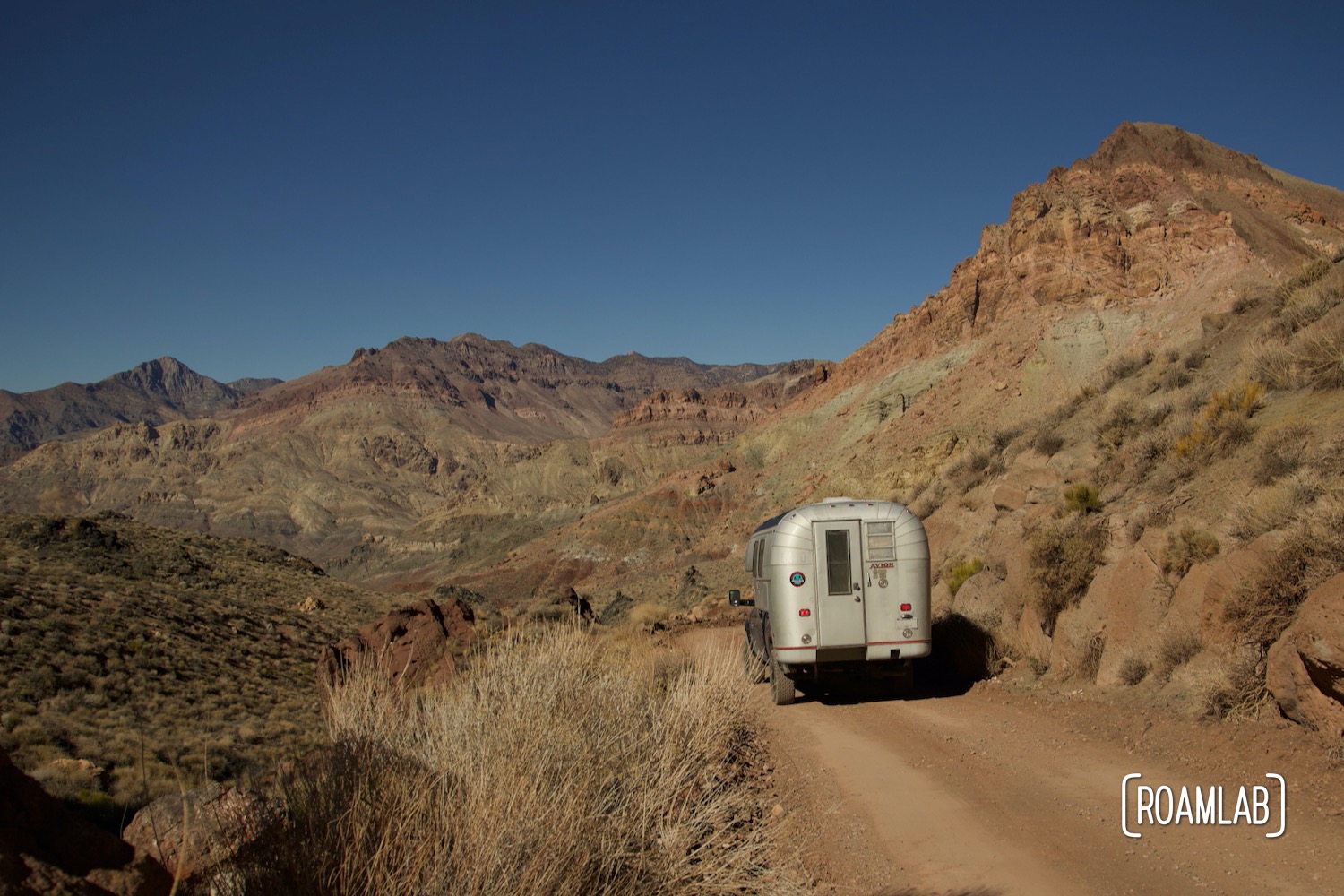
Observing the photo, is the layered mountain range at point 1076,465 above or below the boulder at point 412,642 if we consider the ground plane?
above

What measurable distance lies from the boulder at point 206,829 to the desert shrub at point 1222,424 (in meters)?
10.9

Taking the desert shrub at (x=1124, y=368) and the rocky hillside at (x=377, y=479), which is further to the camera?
the rocky hillside at (x=377, y=479)

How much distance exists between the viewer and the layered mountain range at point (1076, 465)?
25.9ft

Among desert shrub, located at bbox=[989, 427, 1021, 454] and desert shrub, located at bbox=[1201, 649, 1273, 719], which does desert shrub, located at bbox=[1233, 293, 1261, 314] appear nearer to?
desert shrub, located at bbox=[989, 427, 1021, 454]

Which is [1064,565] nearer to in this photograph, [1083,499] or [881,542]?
[1083,499]

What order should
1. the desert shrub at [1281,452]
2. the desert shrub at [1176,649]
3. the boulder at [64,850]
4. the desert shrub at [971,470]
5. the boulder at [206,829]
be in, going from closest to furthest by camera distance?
the boulder at [64,850], the boulder at [206,829], the desert shrub at [1176,649], the desert shrub at [1281,452], the desert shrub at [971,470]

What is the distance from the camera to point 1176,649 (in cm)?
781

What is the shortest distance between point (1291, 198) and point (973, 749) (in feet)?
188

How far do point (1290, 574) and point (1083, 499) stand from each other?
4.84 meters

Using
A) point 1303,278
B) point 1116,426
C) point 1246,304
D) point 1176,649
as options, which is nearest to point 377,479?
point 1246,304

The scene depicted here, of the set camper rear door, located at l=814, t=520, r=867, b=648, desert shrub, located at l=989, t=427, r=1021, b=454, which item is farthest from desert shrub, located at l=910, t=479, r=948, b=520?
camper rear door, located at l=814, t=520, r=867, b=648

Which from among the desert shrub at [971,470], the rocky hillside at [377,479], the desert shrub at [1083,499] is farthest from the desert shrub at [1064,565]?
the rocky hillside at [377,479]

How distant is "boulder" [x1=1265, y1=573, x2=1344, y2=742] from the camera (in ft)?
18.7

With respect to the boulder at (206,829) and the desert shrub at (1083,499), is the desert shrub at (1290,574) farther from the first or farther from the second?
the boulder at (206,829)
